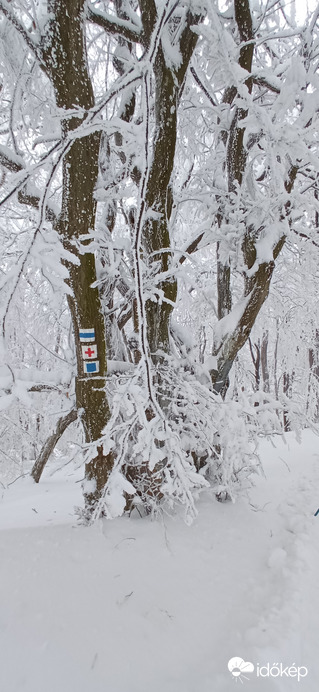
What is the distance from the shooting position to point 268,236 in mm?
3164

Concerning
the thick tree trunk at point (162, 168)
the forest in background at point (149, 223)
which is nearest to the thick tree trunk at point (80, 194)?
the forest in background at point (149, 223)

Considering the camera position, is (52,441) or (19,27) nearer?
(19,27)

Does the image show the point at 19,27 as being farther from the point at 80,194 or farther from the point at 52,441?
the point at 52,441

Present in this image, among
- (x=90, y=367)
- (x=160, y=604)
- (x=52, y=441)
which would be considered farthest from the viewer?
(x=52, y=441)

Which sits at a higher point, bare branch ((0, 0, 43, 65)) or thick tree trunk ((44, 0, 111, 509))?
bare branch ((0, 0, 43, 65))

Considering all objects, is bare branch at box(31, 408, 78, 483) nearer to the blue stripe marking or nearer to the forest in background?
the forest in background

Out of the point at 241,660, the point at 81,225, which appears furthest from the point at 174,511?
the point at 81,225

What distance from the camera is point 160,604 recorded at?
1978 mm

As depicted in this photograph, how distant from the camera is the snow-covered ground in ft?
5.10

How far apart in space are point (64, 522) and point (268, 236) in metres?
3.10

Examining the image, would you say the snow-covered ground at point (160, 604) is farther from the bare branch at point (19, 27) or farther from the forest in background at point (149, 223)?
the bare branch at point (19, 27)

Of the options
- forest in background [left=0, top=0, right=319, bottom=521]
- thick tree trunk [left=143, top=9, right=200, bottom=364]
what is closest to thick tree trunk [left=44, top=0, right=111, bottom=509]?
forest in background [left=0, top=0, right=319, bottom=521]

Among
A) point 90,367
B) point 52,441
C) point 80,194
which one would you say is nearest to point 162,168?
point 80,194

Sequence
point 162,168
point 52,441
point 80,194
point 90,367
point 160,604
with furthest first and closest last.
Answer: point 52,441, point 162,168, point 90,367, point 80,194, point 160,604
